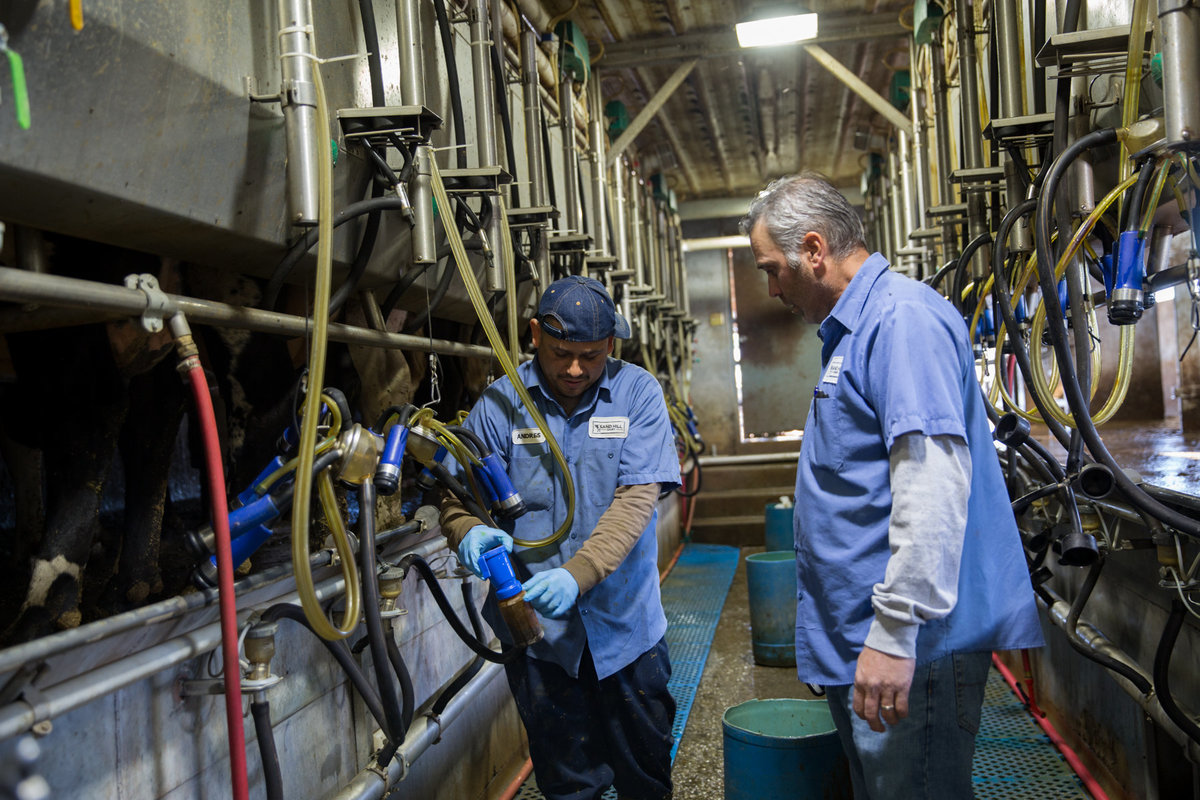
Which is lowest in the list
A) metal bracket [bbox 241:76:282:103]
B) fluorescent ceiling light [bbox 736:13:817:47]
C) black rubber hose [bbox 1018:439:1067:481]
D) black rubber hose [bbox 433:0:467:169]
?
black rubber hose [bbox 1018:439:1067:481]

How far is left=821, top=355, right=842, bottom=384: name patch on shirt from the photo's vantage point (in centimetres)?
136

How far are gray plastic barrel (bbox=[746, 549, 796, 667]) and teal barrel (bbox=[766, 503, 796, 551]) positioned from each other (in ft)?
4.31

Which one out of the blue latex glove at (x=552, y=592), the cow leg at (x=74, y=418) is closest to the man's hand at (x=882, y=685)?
the blue latex glove at (x=552, y=592)

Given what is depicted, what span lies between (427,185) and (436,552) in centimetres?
89

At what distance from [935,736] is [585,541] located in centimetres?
75

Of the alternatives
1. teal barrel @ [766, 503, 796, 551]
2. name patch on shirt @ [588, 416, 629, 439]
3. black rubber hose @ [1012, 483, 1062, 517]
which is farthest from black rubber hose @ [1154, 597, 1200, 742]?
teal barrel @ [766, 503, 796, 551]

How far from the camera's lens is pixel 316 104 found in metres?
1.36

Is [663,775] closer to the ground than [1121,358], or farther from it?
closer to the ground

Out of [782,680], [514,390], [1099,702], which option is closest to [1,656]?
[514,390]

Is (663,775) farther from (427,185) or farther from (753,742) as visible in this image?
(427,185)

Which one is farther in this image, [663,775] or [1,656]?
[663,775]

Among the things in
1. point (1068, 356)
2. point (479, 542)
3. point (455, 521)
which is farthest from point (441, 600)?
point (1068, 356)

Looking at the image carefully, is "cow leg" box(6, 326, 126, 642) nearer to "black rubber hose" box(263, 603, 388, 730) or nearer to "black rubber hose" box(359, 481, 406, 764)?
"black rubber hose" box(263, 603, 388, 730)

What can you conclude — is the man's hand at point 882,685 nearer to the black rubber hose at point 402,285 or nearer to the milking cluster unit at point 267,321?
the milking cluster unit at point 267,321
